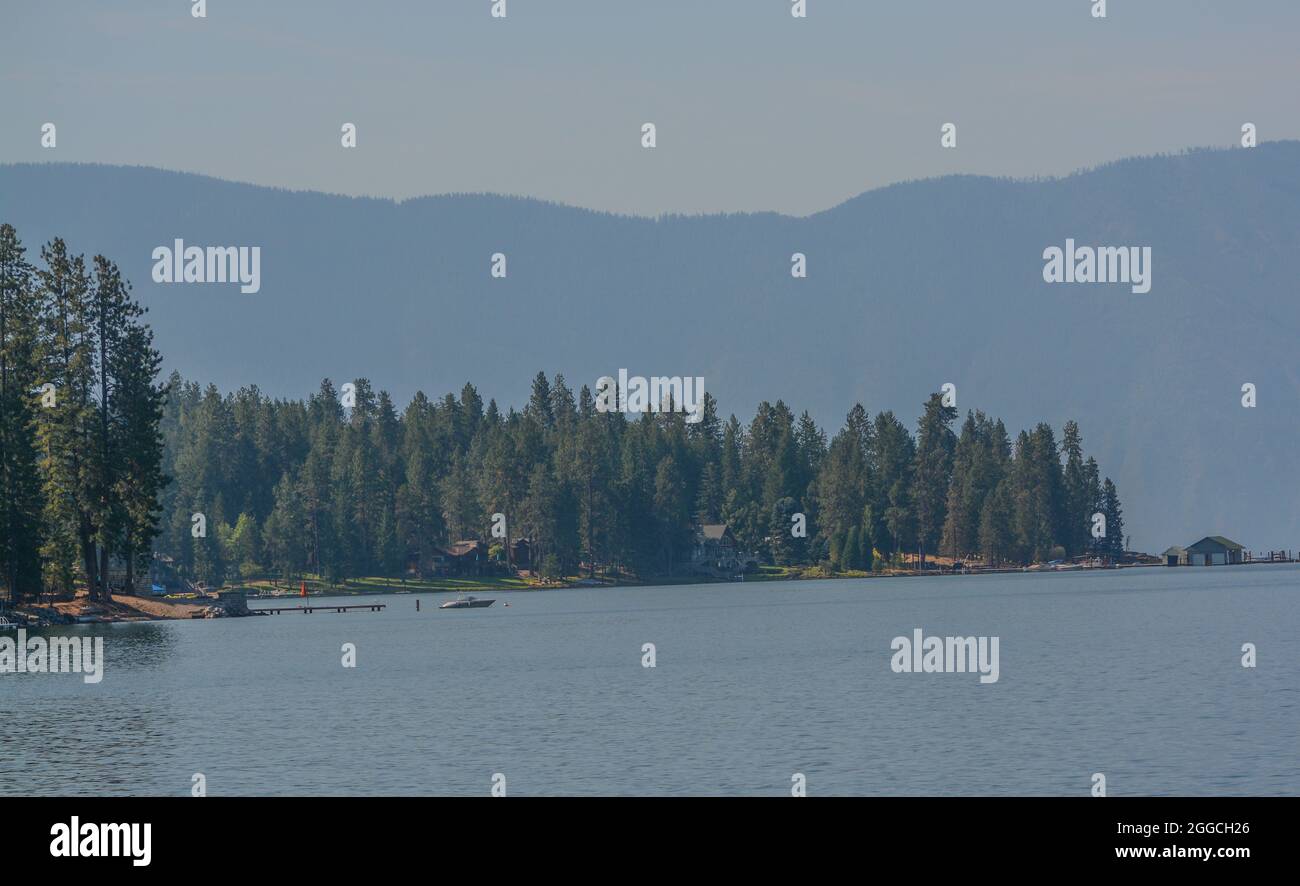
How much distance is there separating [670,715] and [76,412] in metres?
83.6

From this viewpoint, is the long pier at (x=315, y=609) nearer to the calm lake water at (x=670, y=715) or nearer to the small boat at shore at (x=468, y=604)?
the small boat at shore at (x=468, y=604)

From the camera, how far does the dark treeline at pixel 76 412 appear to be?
131500 millimetres

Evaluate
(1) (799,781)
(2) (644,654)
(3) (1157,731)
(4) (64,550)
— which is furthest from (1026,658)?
(4) (64,550)

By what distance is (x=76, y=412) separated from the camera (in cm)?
13938

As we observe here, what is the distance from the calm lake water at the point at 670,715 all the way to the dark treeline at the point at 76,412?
32.6 feet
